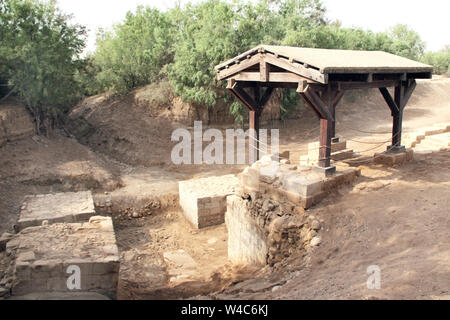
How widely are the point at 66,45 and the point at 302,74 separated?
11248mm

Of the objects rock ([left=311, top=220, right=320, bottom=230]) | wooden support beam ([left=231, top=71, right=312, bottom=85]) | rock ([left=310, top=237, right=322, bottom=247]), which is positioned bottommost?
rock ([left=310, top=237, right=322, bottom=247])

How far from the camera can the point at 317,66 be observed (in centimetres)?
642

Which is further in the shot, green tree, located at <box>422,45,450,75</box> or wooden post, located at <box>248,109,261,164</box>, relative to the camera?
green tree, located at <box>422,45,450,75</box>

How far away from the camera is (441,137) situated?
1144cm

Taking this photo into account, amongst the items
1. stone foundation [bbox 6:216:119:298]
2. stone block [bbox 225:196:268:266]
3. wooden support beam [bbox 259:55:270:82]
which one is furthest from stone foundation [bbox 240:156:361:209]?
stone foundation [bbox 6:216:119:298]

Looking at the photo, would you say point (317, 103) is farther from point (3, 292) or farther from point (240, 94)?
point (3, 292)

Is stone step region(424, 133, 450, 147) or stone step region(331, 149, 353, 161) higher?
stone step region(424, 133, 450, 147)

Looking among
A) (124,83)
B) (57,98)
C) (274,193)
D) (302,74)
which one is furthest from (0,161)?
(302,74)

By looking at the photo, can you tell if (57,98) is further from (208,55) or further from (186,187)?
(186,187)

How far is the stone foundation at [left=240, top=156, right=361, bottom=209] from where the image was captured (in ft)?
22.3

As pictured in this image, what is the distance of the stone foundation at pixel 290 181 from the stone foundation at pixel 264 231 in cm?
24

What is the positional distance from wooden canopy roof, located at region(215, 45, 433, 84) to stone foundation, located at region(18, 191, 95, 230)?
455 centimetres

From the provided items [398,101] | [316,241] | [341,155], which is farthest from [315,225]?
[398,101]

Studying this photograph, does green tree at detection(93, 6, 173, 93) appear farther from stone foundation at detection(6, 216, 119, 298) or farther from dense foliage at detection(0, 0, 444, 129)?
stone foundation at detection(6, 216, 119, 298)
